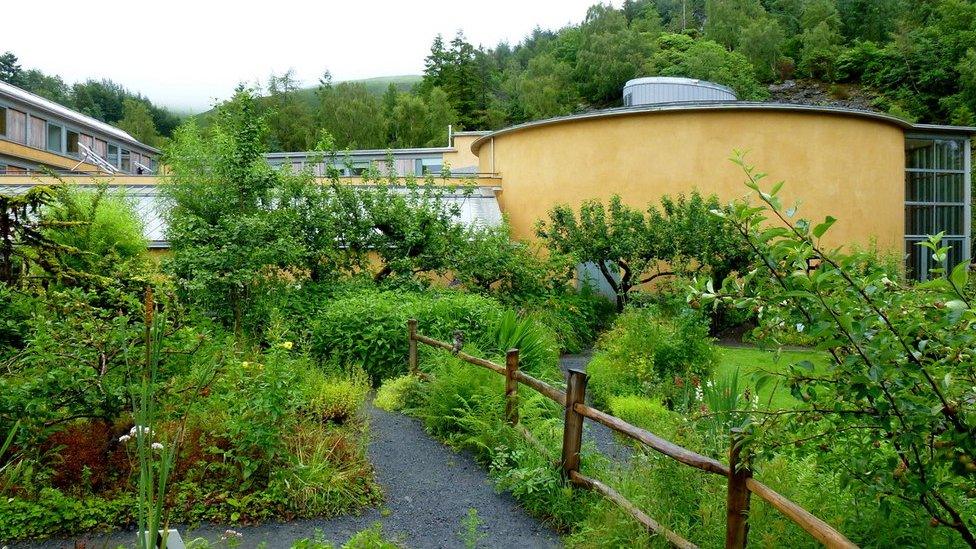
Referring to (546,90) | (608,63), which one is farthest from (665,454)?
(608,63)

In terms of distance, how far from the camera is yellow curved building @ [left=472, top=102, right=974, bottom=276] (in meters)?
18.7

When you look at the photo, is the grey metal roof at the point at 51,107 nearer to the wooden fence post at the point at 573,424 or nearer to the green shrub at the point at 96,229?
the green shrub at the point at 96,229

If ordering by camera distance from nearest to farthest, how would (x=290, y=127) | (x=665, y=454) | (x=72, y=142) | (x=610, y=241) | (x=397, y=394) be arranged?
(x=665, y=454), (x=397, y=394), (x=610, y=241), (x=72, y=142), (x=290, y=127)

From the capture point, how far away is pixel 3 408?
558 cm

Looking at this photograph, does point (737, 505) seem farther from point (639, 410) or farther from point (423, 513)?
point (639, 410)

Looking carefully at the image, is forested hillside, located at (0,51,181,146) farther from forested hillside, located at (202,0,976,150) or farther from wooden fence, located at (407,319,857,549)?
wooden fence, located at (407,319,857,549)

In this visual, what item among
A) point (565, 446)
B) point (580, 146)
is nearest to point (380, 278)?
point (580, 146)

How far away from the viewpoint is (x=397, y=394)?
9.49 metres

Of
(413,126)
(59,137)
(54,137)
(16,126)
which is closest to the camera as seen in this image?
(16,126)

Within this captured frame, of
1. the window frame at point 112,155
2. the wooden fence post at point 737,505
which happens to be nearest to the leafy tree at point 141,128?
the window frame at point 112,155

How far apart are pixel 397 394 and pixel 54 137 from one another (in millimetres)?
34012

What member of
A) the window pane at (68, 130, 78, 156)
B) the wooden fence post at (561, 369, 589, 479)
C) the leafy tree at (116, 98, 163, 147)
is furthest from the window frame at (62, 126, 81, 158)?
the wooden fence post at (561, 369, 589, 479)

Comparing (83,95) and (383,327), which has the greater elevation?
(83,95)

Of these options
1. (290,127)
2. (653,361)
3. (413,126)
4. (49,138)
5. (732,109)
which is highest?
(290,127)
